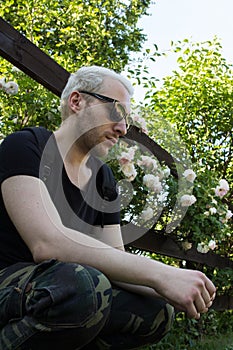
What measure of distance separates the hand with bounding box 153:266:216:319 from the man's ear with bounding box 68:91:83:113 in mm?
664

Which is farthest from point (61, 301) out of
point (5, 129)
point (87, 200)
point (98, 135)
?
point (5, 129)

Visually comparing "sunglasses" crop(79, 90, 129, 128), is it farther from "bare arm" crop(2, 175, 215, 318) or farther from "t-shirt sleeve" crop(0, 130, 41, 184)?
"bare arm" crop(2, 175, 215, 318)

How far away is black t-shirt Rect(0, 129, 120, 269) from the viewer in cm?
157

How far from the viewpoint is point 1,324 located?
1.42 meters

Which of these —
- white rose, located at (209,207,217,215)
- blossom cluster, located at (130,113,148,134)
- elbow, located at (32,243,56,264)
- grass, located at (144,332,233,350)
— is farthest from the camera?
white rose, located at (209,207,217,215)

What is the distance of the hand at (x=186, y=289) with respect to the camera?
1381mm

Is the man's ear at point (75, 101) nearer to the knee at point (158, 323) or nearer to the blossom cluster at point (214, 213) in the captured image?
the knee at point (158, 323)

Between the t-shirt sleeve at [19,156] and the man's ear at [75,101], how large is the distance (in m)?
0.26

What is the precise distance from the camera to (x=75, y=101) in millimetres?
1881

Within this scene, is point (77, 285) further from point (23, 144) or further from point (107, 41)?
point (107, 41)

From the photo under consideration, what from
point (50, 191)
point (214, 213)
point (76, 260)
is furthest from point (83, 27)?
point (76, 260)

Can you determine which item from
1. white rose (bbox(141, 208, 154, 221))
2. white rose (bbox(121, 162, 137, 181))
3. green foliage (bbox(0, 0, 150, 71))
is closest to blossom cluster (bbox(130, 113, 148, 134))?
white rose (bbox(121, 162, 137, 181))

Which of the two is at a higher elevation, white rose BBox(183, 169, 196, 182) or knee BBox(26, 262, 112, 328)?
white rose BBox(183, 169, 196, 182)

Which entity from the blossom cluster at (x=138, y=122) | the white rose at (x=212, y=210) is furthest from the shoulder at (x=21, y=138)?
the white rose at (x=212, y=210)
